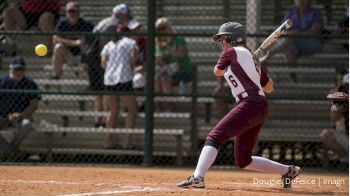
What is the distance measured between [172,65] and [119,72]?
0.91 metres

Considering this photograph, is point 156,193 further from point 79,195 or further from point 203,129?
point 203,129

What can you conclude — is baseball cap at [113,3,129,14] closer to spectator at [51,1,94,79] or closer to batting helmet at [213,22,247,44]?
spectator at [51,1,94,79]

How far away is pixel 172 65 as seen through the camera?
11.7 metres

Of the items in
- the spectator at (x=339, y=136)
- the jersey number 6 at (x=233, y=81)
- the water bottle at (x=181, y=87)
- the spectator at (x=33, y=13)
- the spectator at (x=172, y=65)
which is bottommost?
the spectator at (x=339, y=136)

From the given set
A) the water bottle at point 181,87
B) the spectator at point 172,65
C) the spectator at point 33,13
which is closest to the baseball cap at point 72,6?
the spectator at point 33,13

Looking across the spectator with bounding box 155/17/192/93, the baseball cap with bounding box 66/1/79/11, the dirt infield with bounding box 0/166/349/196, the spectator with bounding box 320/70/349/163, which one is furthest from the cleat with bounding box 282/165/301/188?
the baseball cap with bounding box 66/1/79/11

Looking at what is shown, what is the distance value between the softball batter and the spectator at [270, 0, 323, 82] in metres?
3.86

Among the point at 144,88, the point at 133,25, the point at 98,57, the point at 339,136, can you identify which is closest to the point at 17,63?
the point at 98,57

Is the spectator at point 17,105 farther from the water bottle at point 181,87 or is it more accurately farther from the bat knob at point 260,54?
the bat knob at point 260,54

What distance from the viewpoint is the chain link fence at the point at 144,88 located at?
36.1 ft

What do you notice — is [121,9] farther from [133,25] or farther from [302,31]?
[302,31]

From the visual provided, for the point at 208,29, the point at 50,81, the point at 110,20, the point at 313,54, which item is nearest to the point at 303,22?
the point at 313,54

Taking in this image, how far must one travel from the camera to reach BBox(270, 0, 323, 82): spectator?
11.3 meters

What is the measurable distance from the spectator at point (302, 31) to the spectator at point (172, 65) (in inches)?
49.3
